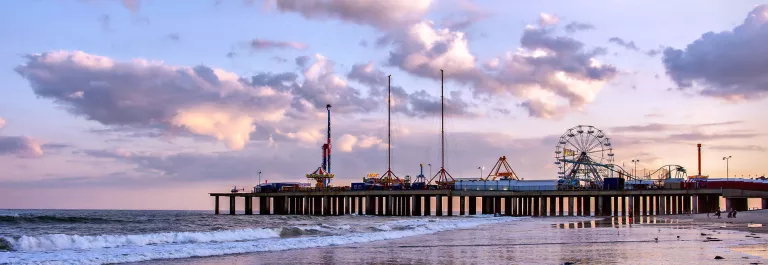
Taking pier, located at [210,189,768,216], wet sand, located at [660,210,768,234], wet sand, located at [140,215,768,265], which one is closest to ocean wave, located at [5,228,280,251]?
wet sand, located at [140,215,768,265]

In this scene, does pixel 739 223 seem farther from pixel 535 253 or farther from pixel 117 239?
pixel 117 239

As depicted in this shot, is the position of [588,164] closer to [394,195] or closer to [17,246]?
[394,195]

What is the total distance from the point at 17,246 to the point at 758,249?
28.3 metres

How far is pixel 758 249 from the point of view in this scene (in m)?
25.6

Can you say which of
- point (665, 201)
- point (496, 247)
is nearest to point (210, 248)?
point (496, 247)

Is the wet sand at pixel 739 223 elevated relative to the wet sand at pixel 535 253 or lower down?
lower down

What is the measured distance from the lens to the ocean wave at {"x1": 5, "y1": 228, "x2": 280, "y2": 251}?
106 feet

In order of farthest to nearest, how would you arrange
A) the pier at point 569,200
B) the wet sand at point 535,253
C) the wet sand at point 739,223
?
1. the pier at point 569,200
2. the wet sand at point 739,223
3. the wet sand at point 535,253

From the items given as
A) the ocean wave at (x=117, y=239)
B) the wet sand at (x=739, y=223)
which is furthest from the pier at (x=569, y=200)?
the ocean wave at (x=117, y=239)

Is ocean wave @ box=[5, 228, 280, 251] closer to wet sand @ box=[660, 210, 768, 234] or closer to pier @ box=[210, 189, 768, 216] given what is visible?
wet sand @ box=[660, 210, 768, 234]

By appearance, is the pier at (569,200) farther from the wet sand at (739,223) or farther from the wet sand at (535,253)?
the wet sand at (535,253)

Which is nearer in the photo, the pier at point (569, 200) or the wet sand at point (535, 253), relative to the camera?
the wet sand at point (535, 253)

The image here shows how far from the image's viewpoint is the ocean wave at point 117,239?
1276 inches

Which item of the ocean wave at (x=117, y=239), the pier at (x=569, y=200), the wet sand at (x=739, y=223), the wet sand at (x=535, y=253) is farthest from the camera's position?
the pier at (x=569, y=200)
